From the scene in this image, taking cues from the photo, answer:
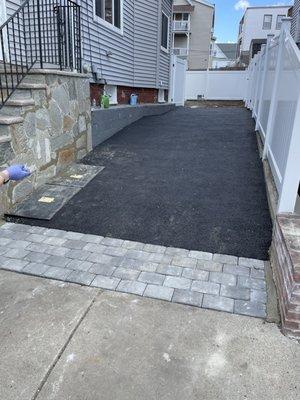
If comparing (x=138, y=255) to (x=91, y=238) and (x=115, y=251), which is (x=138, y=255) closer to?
(x=115, y=251)

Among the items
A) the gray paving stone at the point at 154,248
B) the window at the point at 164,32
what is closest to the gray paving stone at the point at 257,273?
the gray paving stone at the point at 154,248

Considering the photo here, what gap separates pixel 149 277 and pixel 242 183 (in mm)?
2539

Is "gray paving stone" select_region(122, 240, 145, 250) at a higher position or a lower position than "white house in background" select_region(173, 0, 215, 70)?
lower

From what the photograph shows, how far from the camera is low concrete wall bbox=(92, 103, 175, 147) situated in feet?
21.8

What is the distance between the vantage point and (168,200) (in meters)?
4.20

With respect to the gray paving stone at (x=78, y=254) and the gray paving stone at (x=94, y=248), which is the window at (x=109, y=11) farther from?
the gray paving stone at (x=78, y=254)

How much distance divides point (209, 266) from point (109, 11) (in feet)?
26.2

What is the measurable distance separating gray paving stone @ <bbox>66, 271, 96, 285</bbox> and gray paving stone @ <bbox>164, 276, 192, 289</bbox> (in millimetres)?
633

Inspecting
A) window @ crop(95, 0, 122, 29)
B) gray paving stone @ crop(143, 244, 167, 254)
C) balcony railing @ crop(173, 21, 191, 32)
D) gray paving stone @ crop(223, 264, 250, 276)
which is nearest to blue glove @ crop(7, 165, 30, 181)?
gray paving stone @ crop(143, 244, 167, 254)

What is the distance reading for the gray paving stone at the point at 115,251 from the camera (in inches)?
122

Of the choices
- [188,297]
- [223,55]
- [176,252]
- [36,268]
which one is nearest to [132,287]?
[188,297]

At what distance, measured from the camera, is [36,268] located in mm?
2865

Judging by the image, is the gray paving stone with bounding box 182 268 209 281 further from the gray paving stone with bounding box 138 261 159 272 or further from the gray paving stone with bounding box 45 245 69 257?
the gray paving stone with bounding box 45 245 69 257

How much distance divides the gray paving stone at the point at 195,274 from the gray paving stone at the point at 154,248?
0.38m
